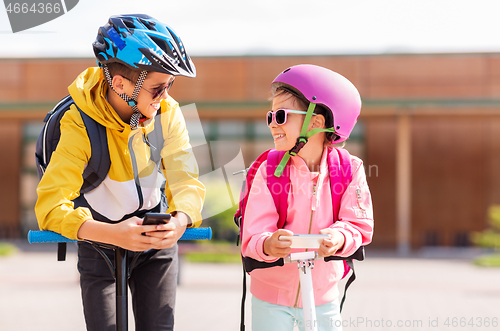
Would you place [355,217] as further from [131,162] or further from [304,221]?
[131,162]

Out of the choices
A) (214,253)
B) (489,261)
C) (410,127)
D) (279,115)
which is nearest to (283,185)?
(279,115)

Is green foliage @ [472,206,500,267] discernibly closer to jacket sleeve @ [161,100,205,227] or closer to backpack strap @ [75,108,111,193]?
jacket sleeve @ [161,100,205,227]

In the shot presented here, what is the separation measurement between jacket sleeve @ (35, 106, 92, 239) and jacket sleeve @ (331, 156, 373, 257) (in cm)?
99

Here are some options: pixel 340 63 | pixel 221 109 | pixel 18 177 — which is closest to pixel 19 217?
pixel 18 177

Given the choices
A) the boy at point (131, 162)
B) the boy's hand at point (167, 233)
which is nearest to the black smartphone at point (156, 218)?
the boy's hand at point (167, 233)

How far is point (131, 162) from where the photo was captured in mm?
2248

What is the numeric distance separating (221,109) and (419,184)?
27.6 feet

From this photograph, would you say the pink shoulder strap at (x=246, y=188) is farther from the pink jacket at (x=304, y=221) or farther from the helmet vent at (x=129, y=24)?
the helmet vent at (x=129, y=24)

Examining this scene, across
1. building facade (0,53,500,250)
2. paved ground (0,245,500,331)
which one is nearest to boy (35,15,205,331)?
paved ground (0,245,500,331)

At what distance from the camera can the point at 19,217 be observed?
22500 mm

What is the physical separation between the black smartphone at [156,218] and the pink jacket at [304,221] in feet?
1.43

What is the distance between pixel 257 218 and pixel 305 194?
0.80 ft

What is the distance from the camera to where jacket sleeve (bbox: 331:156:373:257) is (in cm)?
216

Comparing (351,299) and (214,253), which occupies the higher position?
(351,299)
